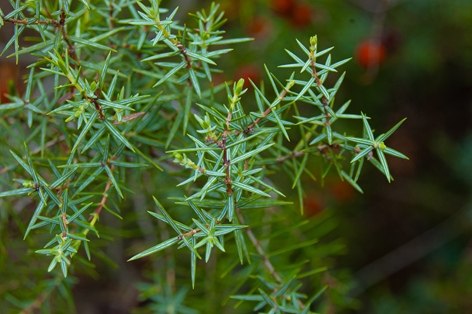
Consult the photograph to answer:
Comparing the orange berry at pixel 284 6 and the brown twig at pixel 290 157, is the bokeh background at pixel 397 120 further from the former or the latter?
the brown twig at pixel 290 157

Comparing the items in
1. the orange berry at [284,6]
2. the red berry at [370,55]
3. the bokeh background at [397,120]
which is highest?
the orange berry at [284,6]

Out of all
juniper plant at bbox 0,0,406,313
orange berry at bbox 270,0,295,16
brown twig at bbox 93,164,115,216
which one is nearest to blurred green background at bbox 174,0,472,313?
orange berry at bbox 270,0,295,16

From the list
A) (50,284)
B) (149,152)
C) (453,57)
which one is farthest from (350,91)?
(50,284)

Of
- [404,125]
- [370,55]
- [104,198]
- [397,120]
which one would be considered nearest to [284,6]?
[370,55]

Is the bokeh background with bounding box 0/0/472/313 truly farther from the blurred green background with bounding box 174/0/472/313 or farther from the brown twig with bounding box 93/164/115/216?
the brown twig with bounding box 93/164/115/216

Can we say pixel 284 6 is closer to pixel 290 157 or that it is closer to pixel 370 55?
pixel 370 55

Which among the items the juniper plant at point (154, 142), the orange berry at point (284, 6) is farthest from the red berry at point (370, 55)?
the juniper plant at point (154, 142)
